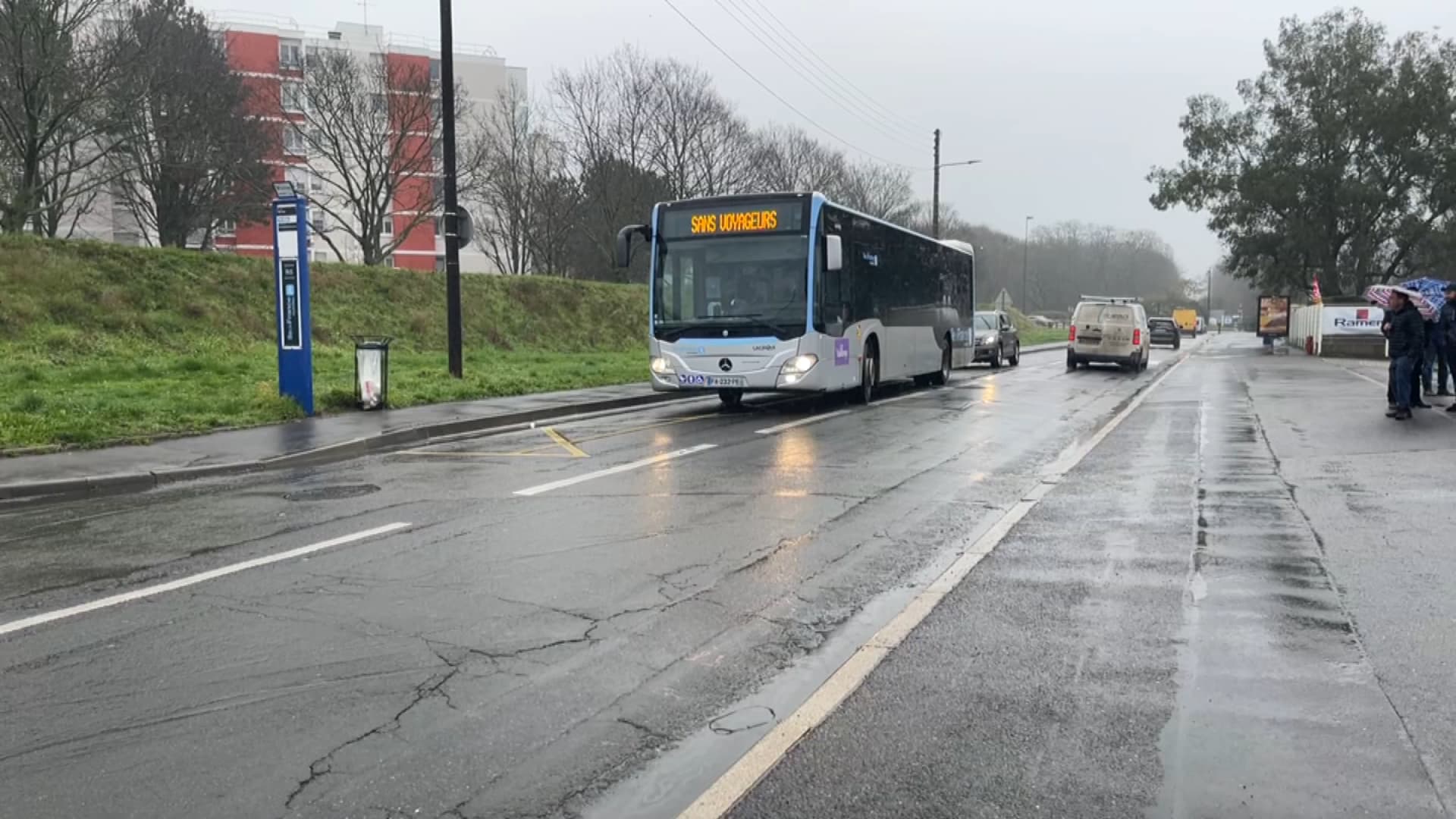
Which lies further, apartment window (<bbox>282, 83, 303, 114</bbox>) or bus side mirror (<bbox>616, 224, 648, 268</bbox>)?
apartment window (<bbox>282, 83, 303, 114</bbox>)

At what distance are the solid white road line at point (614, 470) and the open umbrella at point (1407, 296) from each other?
32.7ft

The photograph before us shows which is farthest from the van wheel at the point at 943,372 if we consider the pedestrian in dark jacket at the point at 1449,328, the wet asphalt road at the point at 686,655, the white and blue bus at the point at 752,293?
the wet asphalt road at the point at 686,655

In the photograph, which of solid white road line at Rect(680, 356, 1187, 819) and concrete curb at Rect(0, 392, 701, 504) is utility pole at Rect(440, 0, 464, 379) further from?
solid white road line at Rect(680, 356, 1187, 819)

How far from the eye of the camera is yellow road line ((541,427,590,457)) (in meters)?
12.1

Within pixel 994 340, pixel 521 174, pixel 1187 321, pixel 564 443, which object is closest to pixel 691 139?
pixel 521 174

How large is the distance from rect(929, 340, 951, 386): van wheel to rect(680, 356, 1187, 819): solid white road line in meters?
15.7

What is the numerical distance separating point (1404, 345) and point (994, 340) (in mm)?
17403

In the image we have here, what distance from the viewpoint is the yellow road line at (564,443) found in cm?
1212

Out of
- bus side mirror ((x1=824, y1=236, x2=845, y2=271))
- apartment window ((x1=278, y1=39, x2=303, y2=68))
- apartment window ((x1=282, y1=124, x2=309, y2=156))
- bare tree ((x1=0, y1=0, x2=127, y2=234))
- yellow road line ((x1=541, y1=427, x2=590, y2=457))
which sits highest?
apartment window ((x1=278, y1=39, x2=303, y2=68))

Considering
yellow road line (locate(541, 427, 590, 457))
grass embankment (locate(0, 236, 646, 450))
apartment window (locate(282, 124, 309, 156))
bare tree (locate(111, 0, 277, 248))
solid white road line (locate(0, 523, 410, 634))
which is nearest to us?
solid white road line (locate(0, 523, 410, 634))

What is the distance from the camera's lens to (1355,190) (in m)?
50.8

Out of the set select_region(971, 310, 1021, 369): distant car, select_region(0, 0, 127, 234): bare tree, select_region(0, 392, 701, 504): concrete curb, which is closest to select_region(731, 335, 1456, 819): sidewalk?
select_region(0, 392, 701, 504): concrete curb

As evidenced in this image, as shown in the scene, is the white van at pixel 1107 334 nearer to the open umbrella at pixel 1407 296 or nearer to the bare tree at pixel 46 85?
the open umbrella at pixel 1407 296

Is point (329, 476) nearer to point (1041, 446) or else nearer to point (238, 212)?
point (1041, 446)
